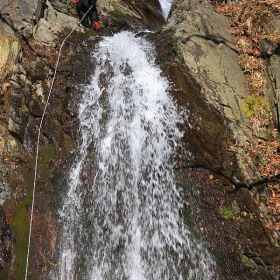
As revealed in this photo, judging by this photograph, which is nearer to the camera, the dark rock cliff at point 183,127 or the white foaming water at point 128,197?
the dark rock cliff at point 183,127

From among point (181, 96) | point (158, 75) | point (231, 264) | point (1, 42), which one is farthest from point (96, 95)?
point (231, 264)

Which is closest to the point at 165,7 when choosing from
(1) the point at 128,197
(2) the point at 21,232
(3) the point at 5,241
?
(1) the point at 128,197

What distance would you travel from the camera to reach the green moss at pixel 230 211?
5230mm

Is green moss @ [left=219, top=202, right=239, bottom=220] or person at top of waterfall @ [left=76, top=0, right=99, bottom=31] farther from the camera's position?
person at top of waterfall @ [left=76, top=0, right=99, bottom=31]

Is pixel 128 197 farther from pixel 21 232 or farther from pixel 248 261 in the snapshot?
pixel 248 261

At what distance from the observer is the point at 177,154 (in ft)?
18.8

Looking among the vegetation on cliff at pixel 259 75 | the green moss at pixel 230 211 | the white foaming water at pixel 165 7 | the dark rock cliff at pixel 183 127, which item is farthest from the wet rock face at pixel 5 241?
the white foaming water at pixel 165 7

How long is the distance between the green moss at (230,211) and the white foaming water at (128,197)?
722 mm

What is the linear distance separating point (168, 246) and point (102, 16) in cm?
842

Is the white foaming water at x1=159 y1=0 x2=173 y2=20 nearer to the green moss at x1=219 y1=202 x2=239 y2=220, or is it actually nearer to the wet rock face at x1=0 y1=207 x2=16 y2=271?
the green moss at x1=219 y1=202 x2=239 y2=220

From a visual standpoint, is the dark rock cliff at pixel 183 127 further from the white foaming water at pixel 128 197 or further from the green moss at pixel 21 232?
the white foaming water at pixel 128 197

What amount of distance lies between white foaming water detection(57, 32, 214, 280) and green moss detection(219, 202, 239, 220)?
28.4 inches

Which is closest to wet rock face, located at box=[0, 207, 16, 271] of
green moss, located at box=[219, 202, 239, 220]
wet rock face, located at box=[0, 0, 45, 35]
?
green moss, located at box=[219, 202, 239, 220]

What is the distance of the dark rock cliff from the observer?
519 cm
